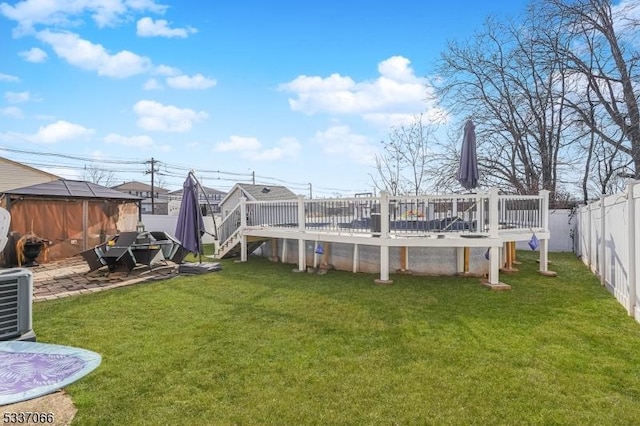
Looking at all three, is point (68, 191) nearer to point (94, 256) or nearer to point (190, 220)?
point (94, 256)

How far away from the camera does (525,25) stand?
15461 millimetres

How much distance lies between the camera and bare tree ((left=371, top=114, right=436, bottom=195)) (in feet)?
62.0

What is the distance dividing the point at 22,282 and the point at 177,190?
5625cm

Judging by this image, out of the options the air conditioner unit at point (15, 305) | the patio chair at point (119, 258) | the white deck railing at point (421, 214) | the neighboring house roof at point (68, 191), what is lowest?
the patio chair at point (119, 258)

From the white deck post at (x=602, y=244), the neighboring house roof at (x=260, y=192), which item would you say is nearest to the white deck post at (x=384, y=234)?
the white deck post at (x=602, y=244)

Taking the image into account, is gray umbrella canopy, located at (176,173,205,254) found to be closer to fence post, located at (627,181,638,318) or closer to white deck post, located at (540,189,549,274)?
white deck post, located at (540,189,549,274)

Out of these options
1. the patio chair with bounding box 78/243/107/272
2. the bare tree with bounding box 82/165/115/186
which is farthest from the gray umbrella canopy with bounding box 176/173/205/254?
the bare tree with bounding box 82/165/115/186

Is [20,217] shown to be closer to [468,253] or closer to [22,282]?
[22,282]

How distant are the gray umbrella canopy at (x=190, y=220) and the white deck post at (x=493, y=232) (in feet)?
22.0

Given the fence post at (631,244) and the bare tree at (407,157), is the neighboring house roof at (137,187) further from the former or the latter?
the fence post at (631,244)

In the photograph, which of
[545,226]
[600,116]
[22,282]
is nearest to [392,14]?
[545,226]

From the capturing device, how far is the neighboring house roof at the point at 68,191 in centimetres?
1170

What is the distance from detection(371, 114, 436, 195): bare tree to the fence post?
44.9ft

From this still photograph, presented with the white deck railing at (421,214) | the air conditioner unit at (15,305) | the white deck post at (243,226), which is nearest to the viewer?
the air conditioner unit at (15,305)
